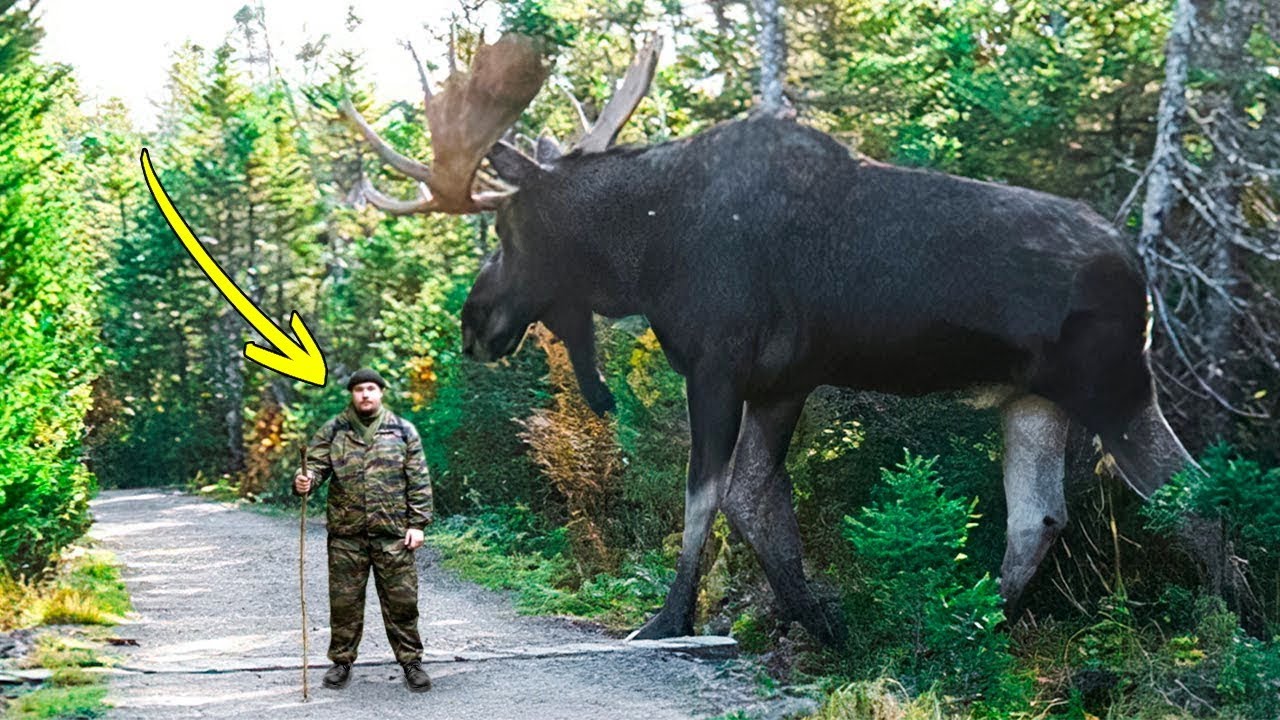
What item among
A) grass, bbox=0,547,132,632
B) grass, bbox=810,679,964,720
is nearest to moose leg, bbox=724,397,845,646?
grass, bbox=810,679,964,720

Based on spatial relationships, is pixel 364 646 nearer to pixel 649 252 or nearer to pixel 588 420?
pixel 649 252

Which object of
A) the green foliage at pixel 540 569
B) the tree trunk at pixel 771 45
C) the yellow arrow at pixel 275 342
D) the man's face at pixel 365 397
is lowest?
the green foliage at pixel 540 569

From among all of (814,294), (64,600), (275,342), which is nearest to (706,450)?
(814,294)

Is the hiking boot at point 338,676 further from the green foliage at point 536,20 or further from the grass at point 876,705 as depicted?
the green foliage at point 536,20

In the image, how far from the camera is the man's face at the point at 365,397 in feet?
24.1

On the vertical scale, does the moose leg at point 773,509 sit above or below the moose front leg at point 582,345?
below

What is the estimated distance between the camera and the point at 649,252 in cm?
877

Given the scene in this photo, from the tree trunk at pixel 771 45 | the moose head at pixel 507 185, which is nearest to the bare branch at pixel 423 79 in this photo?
the moose head at pixel 507 185

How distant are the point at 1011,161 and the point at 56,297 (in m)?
6.95

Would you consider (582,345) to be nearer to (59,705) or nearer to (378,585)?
(378,585)

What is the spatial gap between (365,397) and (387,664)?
1.62 metres

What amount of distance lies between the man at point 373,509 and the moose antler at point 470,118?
79.5 inches

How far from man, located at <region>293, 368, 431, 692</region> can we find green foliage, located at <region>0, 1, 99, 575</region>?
2752mm

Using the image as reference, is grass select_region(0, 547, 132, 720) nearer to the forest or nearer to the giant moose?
the forest
